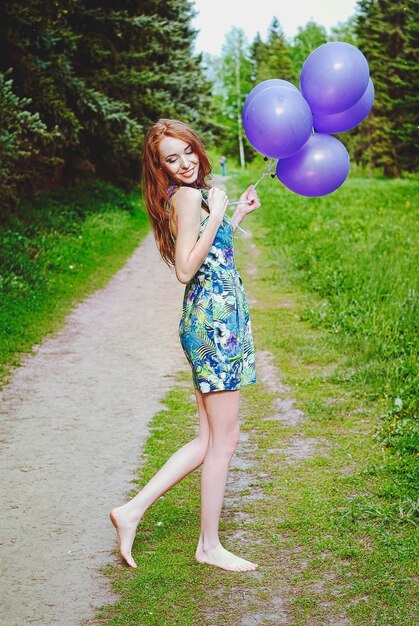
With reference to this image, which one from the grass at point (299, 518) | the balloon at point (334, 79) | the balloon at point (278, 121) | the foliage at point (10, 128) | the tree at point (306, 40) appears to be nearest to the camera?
the grass at point (299, 518)

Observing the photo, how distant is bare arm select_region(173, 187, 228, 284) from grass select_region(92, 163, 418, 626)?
52.8 inches

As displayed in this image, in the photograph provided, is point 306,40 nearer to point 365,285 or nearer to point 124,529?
point 365,285

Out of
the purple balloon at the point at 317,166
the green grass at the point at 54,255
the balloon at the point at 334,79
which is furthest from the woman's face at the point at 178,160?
the green grass at the point at 54,255

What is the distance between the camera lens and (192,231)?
10.6ft

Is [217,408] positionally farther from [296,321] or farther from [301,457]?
[296,321]

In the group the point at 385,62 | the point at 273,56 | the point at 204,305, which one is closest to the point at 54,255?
the point at 204,305

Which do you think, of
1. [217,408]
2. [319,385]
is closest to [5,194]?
[319,385]

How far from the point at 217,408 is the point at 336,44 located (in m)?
1.94

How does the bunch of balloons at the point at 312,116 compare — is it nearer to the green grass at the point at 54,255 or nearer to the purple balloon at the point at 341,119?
the purple balloon at the point at 341,119

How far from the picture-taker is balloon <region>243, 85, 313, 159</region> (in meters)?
3.61

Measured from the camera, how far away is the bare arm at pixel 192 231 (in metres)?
3.20

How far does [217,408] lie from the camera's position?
11.1 feet

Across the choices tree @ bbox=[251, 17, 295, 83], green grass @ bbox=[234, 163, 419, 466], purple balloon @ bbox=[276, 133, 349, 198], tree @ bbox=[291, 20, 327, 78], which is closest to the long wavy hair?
purple balloon @ bbox=[276, 133, 349, 198]

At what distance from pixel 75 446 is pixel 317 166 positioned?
8.26ft
